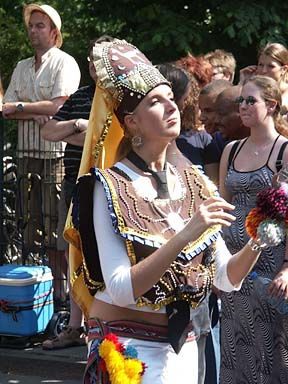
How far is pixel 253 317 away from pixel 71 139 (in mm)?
2112

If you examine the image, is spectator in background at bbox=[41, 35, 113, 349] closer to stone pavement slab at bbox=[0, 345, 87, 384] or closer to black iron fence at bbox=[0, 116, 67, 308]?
stone pavement slab at bbox=[0, 345, 87, 384]

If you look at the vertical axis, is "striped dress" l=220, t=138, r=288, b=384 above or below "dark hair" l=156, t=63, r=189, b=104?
below

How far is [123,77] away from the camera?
11.3 feet

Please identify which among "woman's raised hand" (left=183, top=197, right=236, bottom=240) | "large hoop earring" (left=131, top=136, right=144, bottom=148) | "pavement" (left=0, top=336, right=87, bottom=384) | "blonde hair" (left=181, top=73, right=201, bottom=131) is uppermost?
"large hoop earring" (left=131, top=136, right=144, bottom=148)

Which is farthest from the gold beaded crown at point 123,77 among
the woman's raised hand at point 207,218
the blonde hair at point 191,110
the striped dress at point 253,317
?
the blonde hair at point 191,110

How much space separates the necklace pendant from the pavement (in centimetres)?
335

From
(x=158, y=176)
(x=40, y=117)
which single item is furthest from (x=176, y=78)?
(x=40, y=117)

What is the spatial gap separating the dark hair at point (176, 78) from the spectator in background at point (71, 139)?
1.32 metres

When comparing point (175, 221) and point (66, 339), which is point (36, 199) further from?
point (175, 221)

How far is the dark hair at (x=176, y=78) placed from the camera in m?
5.12

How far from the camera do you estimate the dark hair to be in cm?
512

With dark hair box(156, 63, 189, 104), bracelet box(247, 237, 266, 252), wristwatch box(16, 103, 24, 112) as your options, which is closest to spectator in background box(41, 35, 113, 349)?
wristwatch box(16, 103, 24, 112)

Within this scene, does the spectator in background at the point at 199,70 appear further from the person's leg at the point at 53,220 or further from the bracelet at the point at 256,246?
the bracelet at the point at 256,246

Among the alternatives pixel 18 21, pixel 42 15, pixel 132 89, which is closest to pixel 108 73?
pixel 132 89
